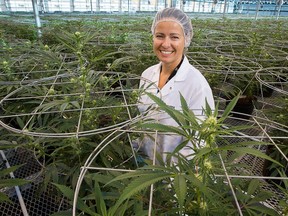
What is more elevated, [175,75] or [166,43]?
[166,43]

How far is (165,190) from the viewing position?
66 cm

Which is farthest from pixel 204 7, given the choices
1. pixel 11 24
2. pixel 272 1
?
pixel 11 24

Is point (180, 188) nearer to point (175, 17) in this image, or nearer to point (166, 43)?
point (166, 43)

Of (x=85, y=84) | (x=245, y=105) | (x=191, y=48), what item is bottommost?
(x=245, y=105)

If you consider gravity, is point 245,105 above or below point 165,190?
below

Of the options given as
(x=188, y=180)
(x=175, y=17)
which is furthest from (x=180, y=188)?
(x=175, y=17)

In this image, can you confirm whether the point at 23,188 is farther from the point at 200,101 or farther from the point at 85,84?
the point at 200,101

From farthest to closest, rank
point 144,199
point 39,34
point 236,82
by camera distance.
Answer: point 39,34, point 236,82, point 144,199

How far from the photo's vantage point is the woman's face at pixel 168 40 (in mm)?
1197

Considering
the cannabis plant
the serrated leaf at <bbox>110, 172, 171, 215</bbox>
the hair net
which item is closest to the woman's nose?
the hair net

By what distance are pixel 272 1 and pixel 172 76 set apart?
29.3 metres

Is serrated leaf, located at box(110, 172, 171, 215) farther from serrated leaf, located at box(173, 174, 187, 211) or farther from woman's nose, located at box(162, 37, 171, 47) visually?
woman's nose, located at box(162, 37, 171, 47)

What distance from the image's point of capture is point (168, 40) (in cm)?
120

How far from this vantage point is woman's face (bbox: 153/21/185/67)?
1.20 m
